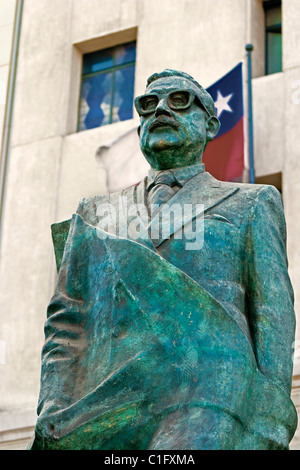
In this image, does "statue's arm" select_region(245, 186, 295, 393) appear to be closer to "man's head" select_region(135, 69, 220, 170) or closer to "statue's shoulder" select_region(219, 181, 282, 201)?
"statue's shoulder" select_region(219, 181, 282, 201)

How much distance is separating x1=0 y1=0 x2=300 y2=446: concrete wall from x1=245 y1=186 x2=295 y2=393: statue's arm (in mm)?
11206

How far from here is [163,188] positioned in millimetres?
5973

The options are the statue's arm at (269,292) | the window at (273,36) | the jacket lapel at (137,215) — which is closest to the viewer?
the statue's arm at (269,292)

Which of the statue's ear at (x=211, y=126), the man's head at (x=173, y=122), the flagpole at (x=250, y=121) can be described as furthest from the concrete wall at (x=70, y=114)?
the man's head at (x=173, y=122)

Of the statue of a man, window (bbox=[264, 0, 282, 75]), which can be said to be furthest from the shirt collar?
window (bbox=[264, 0, 282, 75])

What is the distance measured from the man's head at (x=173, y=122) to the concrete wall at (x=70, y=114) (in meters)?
10.9

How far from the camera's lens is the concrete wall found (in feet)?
59.6

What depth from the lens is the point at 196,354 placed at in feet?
17.2

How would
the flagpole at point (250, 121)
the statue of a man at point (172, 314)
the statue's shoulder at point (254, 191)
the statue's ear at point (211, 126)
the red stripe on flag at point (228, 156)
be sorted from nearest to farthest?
the statue of a man at point (172, 314), the statue's shoulder at point (254, 191), the statue's ear at point (211, 126), the flagpole at point (250, 121), the red stripe on flag at point (228, 156)

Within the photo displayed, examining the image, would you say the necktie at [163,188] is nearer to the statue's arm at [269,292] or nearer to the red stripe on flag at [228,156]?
the statue's arm at [269,292]

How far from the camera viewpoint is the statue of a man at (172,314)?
5.17 m

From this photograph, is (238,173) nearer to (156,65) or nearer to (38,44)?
(156,65)

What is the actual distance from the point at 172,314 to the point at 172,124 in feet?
3.43
